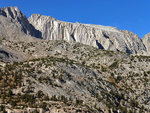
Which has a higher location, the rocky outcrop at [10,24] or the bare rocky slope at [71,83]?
the rocky outcrop at [10,24]

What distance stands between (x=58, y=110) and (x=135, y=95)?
46.8 m

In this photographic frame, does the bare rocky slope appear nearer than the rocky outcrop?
Yes

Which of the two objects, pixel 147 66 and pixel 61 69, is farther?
pixel 147 66

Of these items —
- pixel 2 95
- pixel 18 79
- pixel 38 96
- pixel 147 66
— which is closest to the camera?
pixel 2 95

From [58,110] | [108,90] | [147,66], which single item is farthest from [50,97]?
[147,66]

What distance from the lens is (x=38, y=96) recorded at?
186ft

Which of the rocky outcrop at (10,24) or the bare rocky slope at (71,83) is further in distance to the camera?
the rocky outcrop at (10,24)

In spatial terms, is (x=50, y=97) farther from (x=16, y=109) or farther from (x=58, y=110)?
(x=16, y=109)

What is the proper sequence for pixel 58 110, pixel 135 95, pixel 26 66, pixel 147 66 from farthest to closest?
1. pixel 147 66
2. pixel 135 95
3. pixel 26 66
4. pixel 58 110

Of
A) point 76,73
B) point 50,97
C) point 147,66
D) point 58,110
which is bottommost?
point 58,110

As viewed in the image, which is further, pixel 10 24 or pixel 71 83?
pixel 10 24

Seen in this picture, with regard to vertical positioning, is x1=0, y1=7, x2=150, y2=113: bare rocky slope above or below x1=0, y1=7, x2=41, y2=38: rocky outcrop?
below

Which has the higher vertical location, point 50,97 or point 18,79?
point 18,79

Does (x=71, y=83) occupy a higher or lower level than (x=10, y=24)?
lower
